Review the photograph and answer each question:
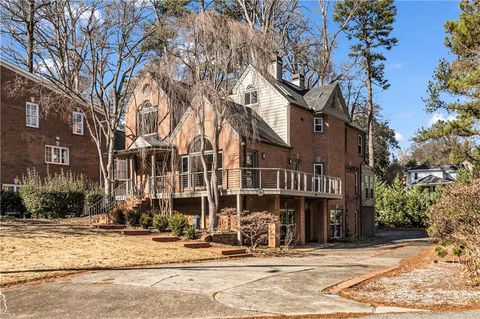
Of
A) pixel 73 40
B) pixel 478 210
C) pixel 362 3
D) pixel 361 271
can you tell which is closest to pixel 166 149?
pixel 73 40

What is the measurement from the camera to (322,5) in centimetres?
4459

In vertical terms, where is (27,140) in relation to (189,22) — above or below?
below

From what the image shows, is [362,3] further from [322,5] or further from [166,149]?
[166,149]

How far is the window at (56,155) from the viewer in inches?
1270

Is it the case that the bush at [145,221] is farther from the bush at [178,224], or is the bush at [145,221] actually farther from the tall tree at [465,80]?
the tall tree at [465,80]

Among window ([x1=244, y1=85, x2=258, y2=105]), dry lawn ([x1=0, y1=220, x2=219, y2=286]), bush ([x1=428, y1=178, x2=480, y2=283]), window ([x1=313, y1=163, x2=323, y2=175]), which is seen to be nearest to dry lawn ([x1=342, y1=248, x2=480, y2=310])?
bush ([x1=428, y1=178, x2=480, y2=283])

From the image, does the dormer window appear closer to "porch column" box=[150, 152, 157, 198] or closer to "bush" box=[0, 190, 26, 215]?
"porch column" box=[150, 152, 157, 198]

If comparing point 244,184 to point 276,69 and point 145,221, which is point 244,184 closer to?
point 145,221

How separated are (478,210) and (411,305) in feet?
16.0

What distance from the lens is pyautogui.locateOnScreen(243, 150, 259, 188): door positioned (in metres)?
25.2

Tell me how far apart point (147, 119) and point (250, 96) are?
689 centimetres

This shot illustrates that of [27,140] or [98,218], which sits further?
[27,140]

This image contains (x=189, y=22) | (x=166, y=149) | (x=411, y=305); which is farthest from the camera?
(x=166, y=149)

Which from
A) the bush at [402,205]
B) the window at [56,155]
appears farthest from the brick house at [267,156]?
the bush at [402,205]
